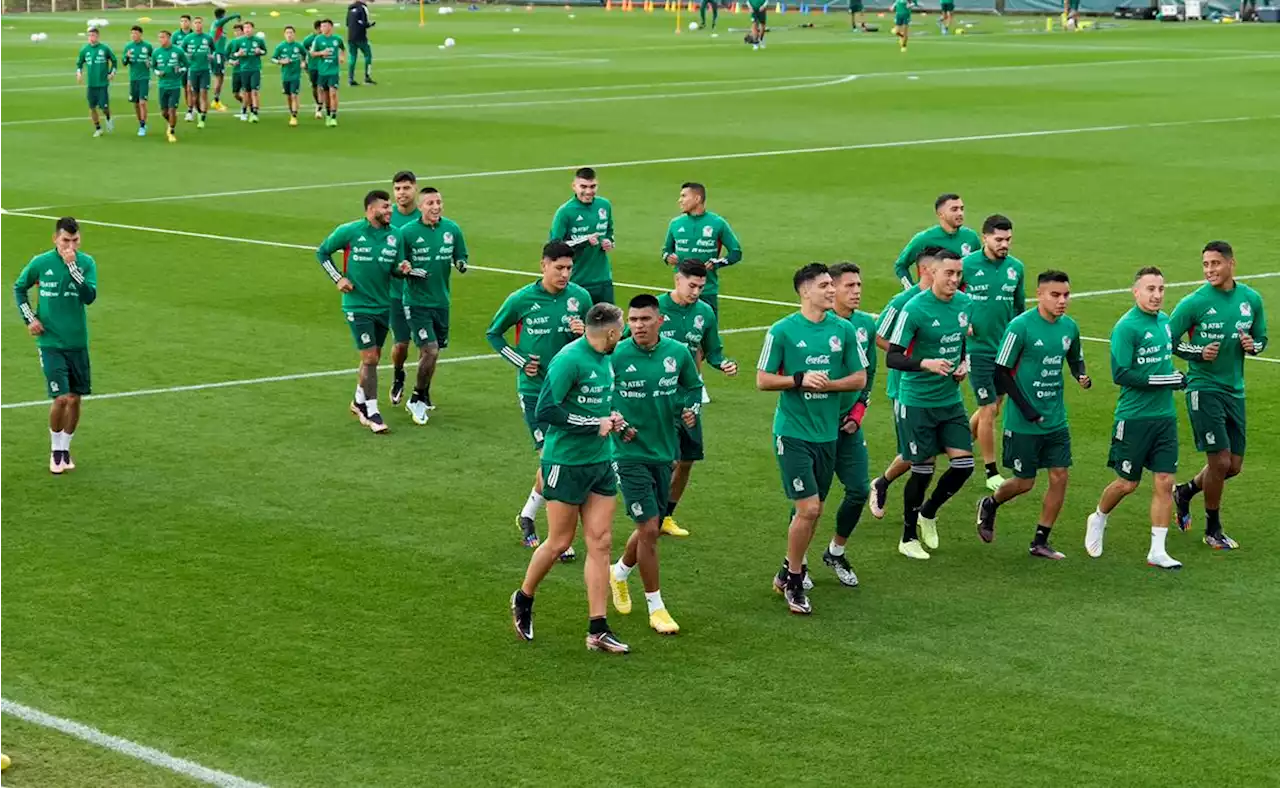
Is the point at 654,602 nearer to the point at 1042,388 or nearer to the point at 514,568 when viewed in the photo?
the point at 514,568

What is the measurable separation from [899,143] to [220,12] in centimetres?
1900

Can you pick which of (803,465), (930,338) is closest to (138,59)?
(930,338)

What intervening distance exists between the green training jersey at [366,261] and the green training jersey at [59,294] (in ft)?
8.61

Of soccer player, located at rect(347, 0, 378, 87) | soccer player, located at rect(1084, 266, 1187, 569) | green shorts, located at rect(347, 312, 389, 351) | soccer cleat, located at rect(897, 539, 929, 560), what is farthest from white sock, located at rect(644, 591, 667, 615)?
soccer player, located at rect(347, 0, 378, 87)

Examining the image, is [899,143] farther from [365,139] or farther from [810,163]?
[365,139]

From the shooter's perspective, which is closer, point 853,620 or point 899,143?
point 853,620

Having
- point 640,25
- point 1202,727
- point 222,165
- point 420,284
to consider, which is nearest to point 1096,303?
point 420,284

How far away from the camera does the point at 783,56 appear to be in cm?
6762

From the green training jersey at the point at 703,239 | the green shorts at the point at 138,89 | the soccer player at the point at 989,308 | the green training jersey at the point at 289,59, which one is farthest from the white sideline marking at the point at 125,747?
the green training jersey at the point at 289,59

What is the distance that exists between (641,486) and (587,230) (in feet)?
25.6

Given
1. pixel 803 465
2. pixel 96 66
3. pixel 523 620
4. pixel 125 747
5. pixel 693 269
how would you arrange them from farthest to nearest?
pixel 96 66
pixel 693 269
pixel 803 465
pixel 523 620
pixel 125 747

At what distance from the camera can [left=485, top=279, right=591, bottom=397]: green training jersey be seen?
16.0m

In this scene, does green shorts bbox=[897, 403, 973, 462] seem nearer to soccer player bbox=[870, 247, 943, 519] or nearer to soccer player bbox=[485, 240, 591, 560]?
soccer player bbox=[870, 247, 943, 519]

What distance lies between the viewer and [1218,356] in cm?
1530
